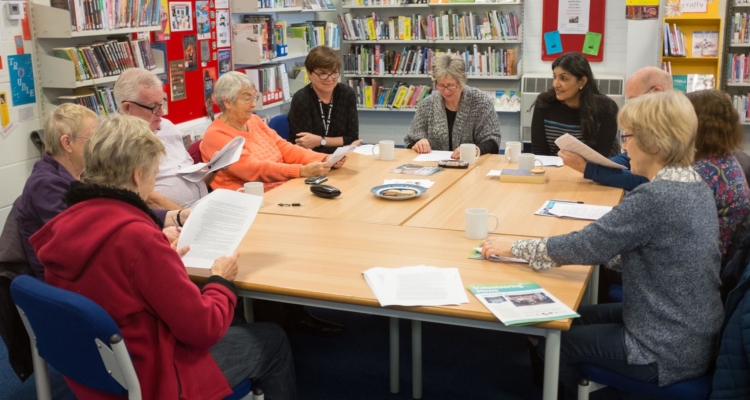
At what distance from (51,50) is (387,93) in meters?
4.30

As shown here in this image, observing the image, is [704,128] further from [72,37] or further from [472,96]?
[72,37]

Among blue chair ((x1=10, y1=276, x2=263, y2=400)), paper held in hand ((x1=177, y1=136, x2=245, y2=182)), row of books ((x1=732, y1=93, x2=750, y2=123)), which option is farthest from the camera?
row of books ((x1=732, y1=93, x2=750, y2=123))

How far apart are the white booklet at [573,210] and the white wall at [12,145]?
9.53ft

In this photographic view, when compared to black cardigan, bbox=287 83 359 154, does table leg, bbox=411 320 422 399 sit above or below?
below

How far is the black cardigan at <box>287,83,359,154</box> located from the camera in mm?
4383

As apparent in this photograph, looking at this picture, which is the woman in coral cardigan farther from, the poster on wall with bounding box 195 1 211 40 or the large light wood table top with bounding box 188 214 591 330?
the poster on wall with bounding box 195 1 211 40

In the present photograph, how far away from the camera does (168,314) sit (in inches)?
68.3

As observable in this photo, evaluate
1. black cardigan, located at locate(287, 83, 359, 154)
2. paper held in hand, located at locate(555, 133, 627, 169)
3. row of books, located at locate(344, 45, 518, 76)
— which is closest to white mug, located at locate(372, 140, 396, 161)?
black cardigan, located at locate(287, 83, 359, 154)

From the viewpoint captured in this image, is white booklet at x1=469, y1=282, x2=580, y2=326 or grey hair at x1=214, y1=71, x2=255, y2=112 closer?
white booklet at x1=469, y1=282, x2=580, y2=326

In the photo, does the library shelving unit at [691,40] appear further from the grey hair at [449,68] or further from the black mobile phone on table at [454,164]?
the black mobile phone on table at [454,164]

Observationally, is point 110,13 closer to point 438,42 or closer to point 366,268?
point 366,268

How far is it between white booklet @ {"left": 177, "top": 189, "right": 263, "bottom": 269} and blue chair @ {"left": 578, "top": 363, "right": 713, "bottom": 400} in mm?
1081

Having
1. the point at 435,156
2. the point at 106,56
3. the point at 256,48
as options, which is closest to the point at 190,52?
the point at 256,48

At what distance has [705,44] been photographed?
645 cm
